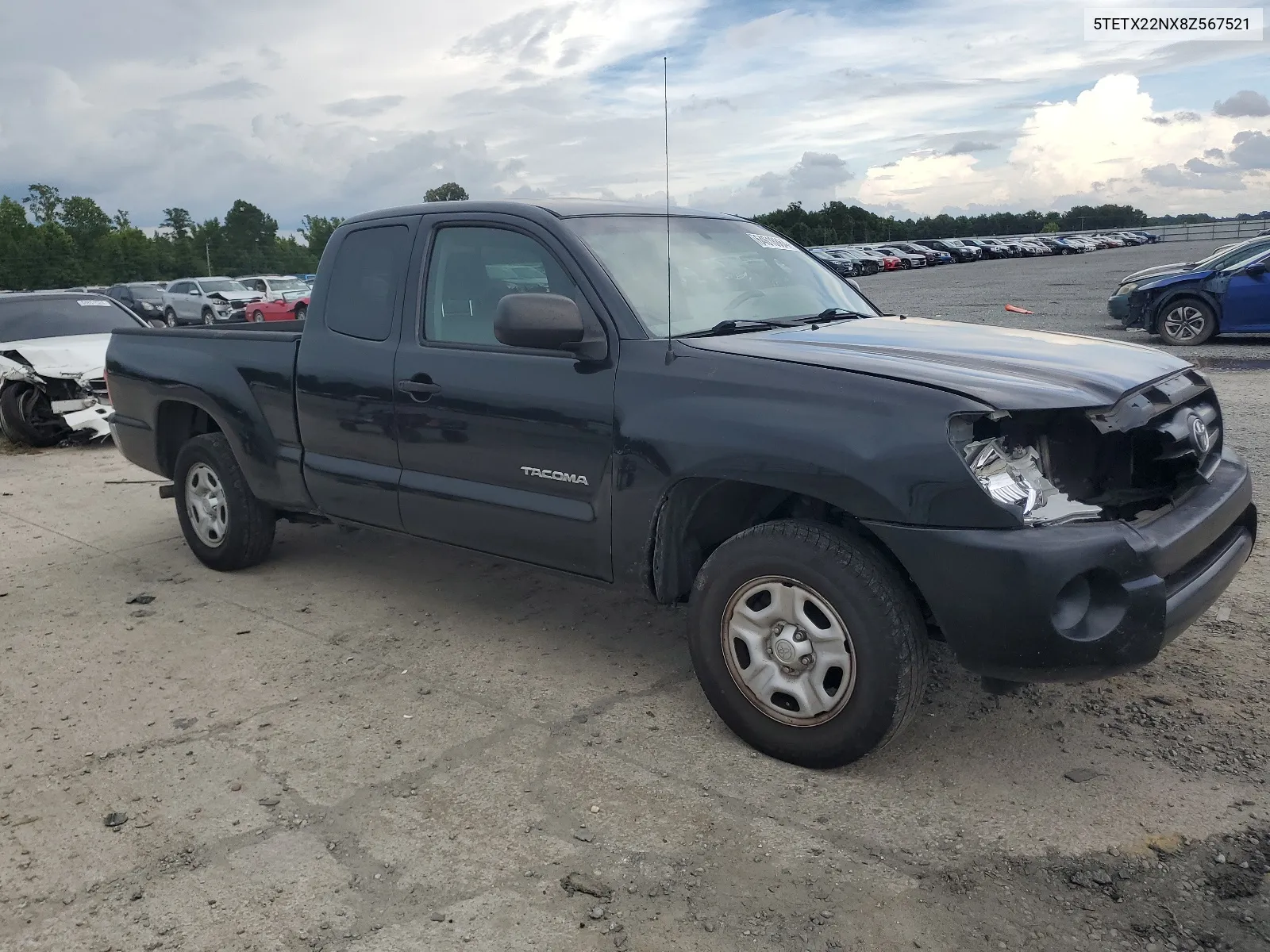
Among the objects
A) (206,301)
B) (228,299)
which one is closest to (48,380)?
(228,299)

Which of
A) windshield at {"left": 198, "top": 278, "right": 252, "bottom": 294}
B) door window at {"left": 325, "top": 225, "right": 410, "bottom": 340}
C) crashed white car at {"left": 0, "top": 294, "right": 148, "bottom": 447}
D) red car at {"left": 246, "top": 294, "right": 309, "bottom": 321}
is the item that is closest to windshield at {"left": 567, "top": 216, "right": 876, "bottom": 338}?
door window at {"left": 325, "top": 225, "right": 410, "bottom": 340}

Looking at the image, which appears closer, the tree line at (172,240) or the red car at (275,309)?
the red car at (275,309)

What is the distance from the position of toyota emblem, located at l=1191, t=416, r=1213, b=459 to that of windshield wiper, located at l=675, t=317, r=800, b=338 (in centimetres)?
146

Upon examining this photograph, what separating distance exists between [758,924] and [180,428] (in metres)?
4.70

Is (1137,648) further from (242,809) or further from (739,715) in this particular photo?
(242,809)

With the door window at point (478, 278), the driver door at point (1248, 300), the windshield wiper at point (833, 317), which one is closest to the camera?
the door window at point (478, 278)

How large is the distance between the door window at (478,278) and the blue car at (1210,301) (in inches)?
491

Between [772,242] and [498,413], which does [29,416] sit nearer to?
[498,413]

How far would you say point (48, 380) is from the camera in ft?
32.6

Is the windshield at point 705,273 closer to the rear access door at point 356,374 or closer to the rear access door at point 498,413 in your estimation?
the rear access door at point 498,413

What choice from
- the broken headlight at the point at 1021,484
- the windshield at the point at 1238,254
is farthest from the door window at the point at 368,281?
the windshield at the point at 1238,254

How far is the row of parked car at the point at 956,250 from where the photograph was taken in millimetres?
50562

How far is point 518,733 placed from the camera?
12.3 feet

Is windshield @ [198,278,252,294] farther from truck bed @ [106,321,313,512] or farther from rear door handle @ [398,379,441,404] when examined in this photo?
rear door handle @ [398,379,441,404]
